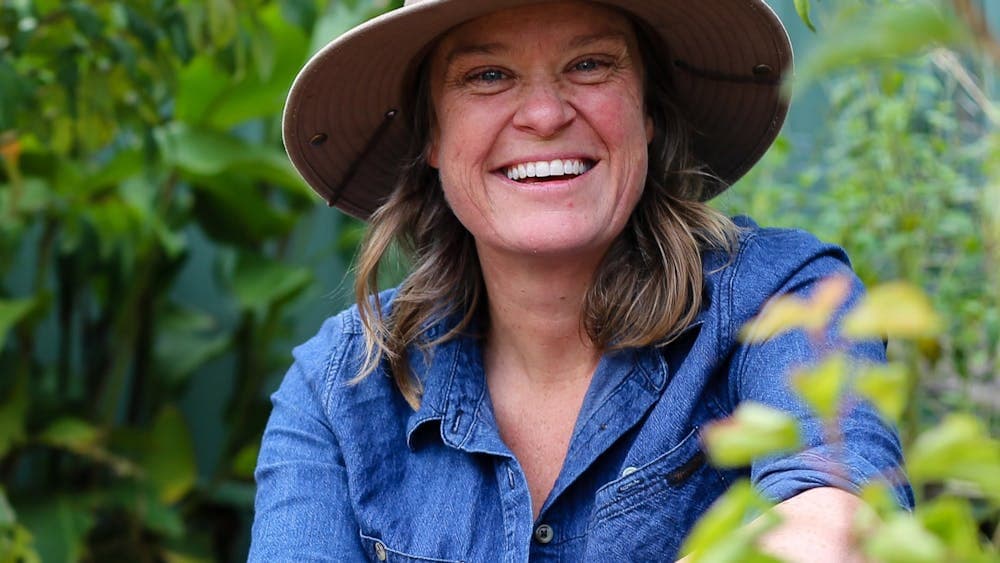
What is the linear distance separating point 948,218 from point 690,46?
3.16 ft

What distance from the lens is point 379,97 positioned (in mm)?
2277

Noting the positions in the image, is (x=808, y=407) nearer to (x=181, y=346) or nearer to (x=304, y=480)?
(x=304, y=480)

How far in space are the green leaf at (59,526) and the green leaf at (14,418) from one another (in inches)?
7.2

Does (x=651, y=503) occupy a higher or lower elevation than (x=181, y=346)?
higher

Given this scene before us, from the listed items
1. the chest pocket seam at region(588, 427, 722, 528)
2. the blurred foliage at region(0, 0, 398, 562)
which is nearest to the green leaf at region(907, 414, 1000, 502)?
the chest pocket seam at region(588, 427, 722, 528)

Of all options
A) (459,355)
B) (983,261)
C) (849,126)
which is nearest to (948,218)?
(983,261)

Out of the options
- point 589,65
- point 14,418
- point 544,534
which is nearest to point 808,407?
point 544,534

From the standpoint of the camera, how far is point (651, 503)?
1959 mm

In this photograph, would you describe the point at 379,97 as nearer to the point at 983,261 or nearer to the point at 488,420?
the point at 488,420

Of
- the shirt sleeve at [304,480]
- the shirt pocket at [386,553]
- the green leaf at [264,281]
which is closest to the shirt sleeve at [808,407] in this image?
the shirt pocket at [386,553]

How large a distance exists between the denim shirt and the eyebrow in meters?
0.36

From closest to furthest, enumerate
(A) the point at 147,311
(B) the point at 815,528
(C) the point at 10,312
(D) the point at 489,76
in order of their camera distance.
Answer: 1. (B) the point at 815,528
2. (D) the point at 489,76
3. (C) the point at 10,312
4. (A) the point at 147,311

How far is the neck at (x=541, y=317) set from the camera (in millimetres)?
2137

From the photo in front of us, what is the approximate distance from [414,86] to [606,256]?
44 cm
